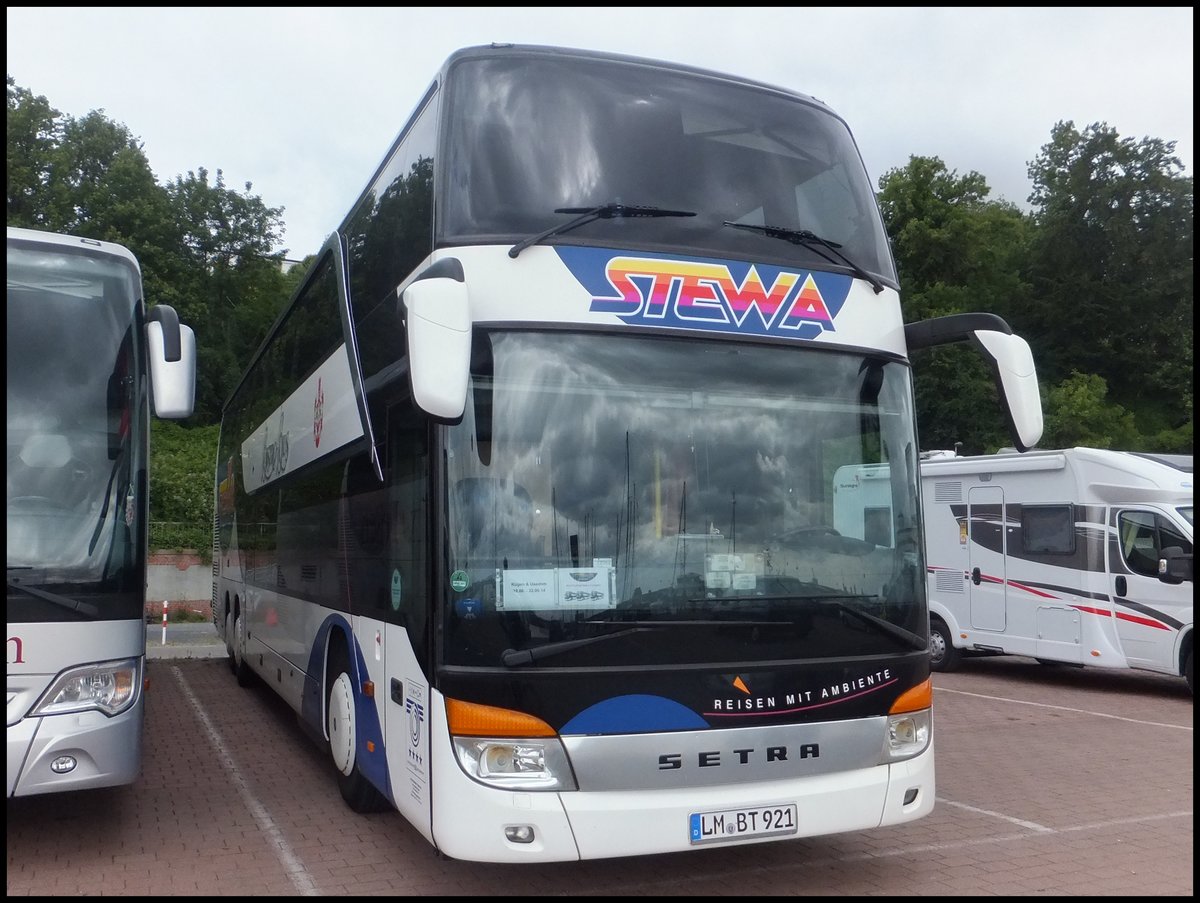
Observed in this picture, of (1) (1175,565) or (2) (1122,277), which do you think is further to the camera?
(2) (1122,277)

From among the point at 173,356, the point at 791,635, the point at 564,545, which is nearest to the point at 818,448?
the point at 791,635

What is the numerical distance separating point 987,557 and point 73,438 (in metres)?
12.0

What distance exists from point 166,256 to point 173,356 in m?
38.8

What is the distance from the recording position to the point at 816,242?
6.02 meters

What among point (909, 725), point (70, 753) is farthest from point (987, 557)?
point (70, 753)

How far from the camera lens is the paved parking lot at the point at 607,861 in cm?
597

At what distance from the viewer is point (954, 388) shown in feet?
114

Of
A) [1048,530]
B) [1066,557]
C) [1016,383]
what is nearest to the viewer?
[1016,383]

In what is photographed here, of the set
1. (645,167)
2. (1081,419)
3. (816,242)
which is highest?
(1081,419)

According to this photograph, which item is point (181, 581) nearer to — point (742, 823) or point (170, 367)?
point (170, 367)

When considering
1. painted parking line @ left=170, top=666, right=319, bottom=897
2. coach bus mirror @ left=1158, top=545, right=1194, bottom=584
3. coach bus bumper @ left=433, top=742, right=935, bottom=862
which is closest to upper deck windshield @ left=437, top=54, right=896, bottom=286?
coach bus bumper @ left=433, top=742, right=935, bottom=862

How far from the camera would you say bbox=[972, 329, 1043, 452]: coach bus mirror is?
5.93 meters

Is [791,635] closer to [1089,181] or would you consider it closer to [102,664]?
[102,664]

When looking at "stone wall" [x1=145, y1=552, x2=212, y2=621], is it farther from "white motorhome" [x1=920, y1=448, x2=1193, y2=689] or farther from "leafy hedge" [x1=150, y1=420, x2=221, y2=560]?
"white motorhome" [x1=920, y1=448, x2=1193, y2=689]
